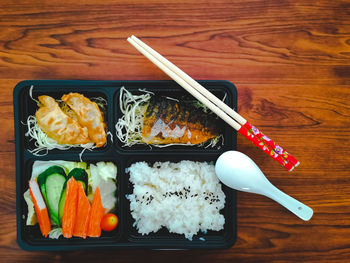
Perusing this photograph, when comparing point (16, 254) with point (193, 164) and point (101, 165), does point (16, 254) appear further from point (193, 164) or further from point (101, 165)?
point (193, 164)

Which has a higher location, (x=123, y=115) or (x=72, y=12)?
(x=72, y=12)

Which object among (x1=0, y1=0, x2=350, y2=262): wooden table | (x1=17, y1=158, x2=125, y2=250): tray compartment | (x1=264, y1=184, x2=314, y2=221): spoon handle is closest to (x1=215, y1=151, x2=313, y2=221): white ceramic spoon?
(x1=264, y1=184, x2=314, y2=221): spoon handle

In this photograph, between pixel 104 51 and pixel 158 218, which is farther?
pixel 104 51

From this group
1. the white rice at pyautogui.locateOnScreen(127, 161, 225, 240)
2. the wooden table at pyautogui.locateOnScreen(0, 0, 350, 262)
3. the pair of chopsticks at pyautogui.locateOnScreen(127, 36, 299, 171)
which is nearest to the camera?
the pair of chopsticks at pyautogui.locateOnScreen(127, 36, 299, 171)

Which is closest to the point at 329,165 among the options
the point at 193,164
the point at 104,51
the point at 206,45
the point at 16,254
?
the point at 193,164

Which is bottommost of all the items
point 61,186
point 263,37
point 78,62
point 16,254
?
point 16,254

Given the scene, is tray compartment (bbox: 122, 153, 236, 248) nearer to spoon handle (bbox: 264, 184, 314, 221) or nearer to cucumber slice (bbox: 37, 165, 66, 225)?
spoon handle (bbox: 264, 184, 314, 221)
